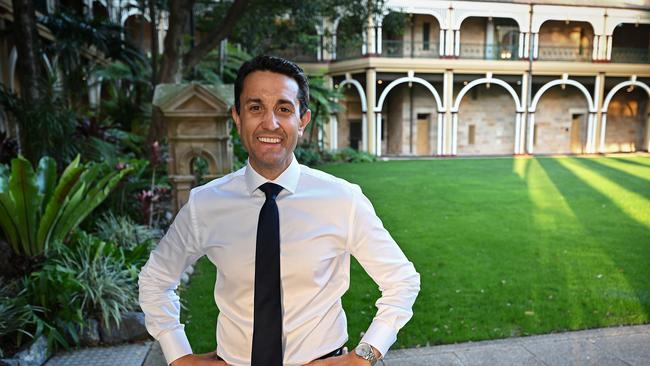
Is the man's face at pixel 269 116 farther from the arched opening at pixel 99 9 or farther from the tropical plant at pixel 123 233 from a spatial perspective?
the arched opening at pixel 99 9

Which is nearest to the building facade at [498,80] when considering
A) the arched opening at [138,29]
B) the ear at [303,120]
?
the arched opening at [138,29]

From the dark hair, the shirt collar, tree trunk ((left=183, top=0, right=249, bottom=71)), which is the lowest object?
the shirt collar

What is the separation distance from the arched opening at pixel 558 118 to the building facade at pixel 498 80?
0.17ft

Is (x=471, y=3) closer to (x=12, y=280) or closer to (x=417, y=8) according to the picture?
(x=417, y=8)

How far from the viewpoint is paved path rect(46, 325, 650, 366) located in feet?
10.7

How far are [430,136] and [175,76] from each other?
676 inches

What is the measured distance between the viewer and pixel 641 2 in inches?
975

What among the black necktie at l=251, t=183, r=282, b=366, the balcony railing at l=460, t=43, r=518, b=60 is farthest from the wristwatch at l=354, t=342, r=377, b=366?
the balcony railing at l=460, t=43, r=518, b=60

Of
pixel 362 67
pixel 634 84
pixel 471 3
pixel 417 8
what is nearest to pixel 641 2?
pixel 634 84

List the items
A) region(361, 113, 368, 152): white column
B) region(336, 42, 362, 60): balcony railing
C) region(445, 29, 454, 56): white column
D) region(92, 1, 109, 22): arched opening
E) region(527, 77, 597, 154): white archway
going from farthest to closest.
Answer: region(527, 77, 597, 154): white archway → region(445, 29, 454, 56): white column → region(361, 113, 368, 152): white column → region(336, 42, 362, 60): balcony railing → region(92, 1, 109, 22): arched opening

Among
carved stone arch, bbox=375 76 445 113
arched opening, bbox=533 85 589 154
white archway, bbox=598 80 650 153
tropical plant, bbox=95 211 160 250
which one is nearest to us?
tropical plant, bbox=95 211 160 250

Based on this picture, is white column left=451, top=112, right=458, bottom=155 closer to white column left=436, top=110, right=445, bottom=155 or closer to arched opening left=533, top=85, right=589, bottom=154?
white column left=436, top=110, right=445, bottom=155

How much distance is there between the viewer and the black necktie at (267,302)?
1.41 meters

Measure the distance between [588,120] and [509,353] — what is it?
2499cm
